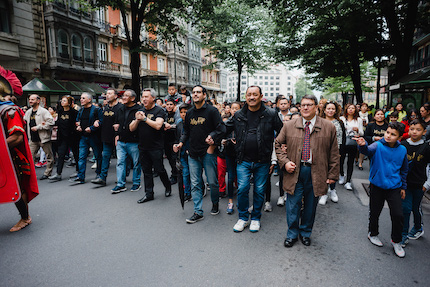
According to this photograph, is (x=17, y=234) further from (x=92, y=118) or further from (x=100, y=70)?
(x=100, y=70)

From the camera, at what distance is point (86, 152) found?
6.83 metres

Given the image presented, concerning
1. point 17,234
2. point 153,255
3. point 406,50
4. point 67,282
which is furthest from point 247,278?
point 406,50

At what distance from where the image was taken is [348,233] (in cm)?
414

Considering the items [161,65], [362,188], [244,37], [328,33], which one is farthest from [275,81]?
[362,188]

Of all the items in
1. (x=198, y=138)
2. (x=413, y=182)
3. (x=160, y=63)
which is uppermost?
(x=160, y=63)

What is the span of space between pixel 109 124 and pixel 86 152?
95cm

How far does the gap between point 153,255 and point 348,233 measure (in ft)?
9.17

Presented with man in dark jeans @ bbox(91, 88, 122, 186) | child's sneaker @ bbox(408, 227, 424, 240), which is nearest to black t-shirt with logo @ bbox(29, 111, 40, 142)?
man in dark jeans @ bbox(91, 88, 122, 186)

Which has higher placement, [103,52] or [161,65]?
[161,65]

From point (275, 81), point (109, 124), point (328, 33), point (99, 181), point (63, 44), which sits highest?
point (275, 81)

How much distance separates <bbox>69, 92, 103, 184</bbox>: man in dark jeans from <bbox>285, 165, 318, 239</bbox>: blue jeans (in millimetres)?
4937

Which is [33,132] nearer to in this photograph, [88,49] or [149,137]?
[149,137]

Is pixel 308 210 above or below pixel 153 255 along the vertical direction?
above

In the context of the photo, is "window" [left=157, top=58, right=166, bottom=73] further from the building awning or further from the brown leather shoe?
the brown leather shoe
